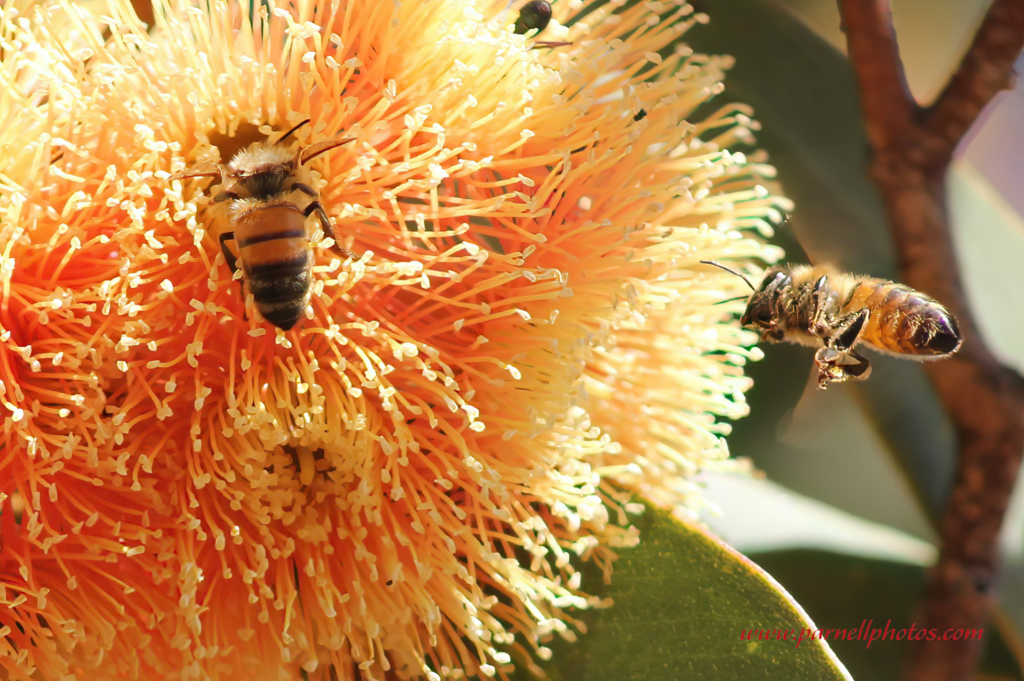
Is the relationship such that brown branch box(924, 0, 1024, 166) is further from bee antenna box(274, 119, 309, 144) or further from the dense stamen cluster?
bee antenna box(274, 119, 309, 144)

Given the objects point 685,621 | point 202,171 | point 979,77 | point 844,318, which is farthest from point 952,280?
point 202,171

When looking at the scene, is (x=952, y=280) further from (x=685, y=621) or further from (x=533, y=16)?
(x=533, y=16)

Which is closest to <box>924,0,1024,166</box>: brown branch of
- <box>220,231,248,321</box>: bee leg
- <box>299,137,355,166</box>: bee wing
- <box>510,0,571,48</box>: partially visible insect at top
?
<box>510,0,571,48</box>: partially visible insect at top

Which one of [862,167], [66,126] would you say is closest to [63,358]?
[66,126]

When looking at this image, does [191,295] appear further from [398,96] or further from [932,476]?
[932,476]

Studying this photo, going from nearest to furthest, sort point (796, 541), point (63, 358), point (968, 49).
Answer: point (63, 358), point (968, 49), point (796, 541)

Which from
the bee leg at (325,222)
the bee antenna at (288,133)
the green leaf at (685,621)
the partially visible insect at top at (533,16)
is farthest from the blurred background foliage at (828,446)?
the bee antenna at (288,133)
